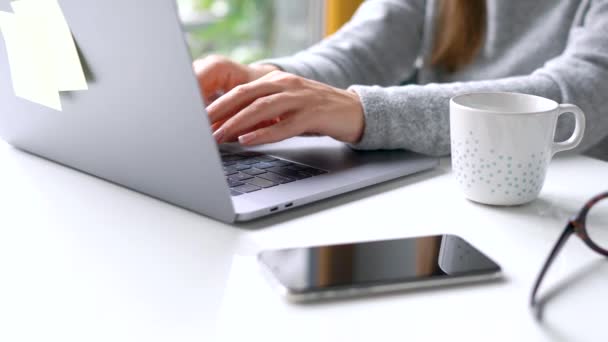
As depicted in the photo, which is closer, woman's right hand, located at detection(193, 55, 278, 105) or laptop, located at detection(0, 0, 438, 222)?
laptop, located at detection(0, 0, 438, 222)

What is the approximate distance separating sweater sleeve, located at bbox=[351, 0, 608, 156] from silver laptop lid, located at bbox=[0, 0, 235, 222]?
0.24 meters

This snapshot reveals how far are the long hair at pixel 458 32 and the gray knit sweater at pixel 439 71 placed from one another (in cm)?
1

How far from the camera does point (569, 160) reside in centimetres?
73

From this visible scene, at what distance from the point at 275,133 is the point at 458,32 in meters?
0.52

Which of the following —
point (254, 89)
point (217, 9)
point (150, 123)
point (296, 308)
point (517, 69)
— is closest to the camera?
point (296, 308)

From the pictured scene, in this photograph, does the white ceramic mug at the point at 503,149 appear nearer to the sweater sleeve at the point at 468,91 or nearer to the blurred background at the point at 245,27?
the sweater sleeve at the point at 468,91

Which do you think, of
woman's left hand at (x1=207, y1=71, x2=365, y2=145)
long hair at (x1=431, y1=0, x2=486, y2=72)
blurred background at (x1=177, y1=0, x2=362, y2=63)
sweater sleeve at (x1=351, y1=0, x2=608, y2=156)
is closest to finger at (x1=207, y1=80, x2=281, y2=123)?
woman's left hand at (x1=207, y1=71, x2=365, y2=145)

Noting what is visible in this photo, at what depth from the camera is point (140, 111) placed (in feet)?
1.77

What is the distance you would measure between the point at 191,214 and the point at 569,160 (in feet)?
1.44

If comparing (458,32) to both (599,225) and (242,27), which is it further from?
(242,27)

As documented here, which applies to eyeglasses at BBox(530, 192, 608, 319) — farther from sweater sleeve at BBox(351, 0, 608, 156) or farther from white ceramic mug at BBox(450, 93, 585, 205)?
sweater sleeve at BBox(351, 0, 608, 156)

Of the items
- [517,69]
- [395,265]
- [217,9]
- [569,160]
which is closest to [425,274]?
[395,265]

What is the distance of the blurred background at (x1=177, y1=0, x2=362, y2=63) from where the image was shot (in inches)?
82.9

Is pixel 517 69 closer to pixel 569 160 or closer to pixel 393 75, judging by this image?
pixel 393 75
